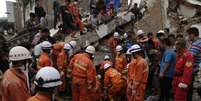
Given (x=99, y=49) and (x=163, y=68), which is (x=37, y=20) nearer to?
(x=99, y=49)

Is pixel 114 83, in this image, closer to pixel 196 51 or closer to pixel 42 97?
pixel 196 51

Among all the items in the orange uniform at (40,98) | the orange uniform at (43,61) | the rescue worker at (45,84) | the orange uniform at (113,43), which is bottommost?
the orange uniform at (113,43)

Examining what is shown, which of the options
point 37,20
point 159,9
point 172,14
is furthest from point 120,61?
point 37,20

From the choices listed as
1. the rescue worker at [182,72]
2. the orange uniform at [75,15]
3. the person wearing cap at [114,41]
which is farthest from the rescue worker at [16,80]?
the orange uniform at [75,15]

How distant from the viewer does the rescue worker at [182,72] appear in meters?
9.41

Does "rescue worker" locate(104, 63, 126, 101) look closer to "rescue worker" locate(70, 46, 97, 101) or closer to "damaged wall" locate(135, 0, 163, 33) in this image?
"rescue worker" locate(70, 46, 97, 101)

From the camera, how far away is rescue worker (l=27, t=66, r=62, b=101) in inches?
219

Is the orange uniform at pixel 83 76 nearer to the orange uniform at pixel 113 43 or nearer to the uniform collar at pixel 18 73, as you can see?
the uniform collar at pixel 18 73

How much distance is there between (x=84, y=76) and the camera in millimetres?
11023

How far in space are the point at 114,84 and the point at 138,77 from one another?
4.89ft

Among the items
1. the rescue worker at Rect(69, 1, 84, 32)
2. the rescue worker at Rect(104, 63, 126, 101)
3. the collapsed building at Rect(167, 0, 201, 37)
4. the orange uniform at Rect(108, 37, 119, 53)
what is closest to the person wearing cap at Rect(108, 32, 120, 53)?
the orange uniform at Rect(108, 37, 119, 53)

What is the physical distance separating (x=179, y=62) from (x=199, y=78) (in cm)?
143

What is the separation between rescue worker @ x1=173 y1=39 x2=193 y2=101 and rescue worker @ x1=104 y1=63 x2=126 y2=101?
6.93ft

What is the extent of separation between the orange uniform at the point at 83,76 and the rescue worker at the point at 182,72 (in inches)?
77.8
